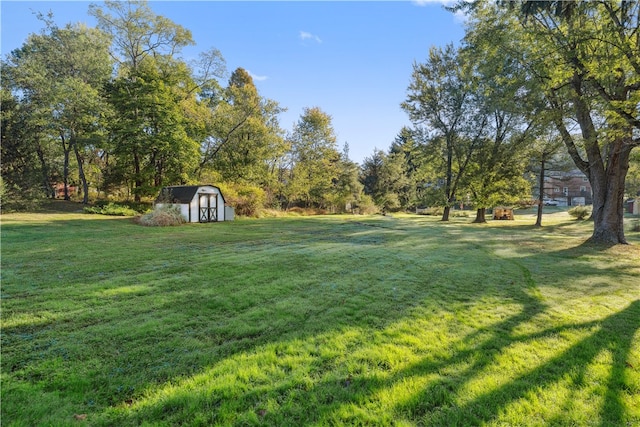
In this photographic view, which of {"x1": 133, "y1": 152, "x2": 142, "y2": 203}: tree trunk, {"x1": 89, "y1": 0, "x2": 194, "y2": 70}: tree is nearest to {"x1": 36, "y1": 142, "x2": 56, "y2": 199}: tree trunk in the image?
{"x1": 133, "y1": 152, "x2": 142, "y2": 203}: tree trunk

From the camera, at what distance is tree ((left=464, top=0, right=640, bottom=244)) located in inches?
353

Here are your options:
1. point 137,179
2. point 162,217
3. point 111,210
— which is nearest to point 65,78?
point 137,179

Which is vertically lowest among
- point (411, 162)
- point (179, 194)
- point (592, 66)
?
point (179, 194)

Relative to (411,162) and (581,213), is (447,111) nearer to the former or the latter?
(581,213)

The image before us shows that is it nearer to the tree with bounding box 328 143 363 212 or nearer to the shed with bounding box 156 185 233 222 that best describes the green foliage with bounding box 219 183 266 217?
the shed with bounding box 156 185 233 222

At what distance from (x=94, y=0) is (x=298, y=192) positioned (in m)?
22.1

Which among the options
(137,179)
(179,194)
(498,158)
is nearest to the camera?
(179,194)

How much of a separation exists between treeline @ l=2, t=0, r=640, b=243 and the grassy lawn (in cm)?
957

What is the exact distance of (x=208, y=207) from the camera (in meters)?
19.0

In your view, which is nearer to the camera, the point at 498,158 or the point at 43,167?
the point at 498,158

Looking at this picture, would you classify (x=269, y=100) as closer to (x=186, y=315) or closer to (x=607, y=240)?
(x=607, y=240)

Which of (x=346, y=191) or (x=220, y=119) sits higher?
(x=220, y=119)

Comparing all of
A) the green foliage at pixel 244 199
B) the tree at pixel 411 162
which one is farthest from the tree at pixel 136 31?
the tree at pixel 411 162

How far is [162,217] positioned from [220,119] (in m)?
14.0
